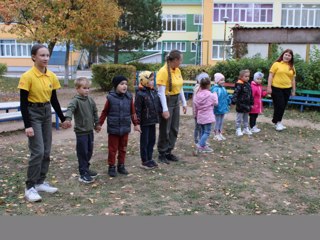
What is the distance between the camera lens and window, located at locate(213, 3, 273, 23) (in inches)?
1436

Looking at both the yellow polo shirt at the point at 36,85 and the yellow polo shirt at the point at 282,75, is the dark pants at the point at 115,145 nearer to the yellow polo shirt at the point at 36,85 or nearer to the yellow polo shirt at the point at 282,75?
the yellow polo shirt at the point at 36,85

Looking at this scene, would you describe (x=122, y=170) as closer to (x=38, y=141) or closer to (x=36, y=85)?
(x=38, y=141)

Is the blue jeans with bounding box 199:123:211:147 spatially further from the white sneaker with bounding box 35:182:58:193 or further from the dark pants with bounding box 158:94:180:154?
the white sneaker with bounding box 35:182:58:193

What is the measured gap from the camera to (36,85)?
4.78 meters

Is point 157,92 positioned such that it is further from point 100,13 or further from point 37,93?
point 100,13

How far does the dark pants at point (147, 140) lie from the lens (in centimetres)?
624

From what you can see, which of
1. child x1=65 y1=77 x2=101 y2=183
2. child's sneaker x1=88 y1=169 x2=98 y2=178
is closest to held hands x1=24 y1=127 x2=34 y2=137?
child x1=65 y1=77 x2=101 y2=183

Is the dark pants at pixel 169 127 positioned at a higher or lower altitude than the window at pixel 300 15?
lower

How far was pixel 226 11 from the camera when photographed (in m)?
36.8

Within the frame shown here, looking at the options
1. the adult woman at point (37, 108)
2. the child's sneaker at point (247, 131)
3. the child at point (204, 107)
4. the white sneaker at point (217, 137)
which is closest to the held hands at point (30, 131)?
the adult woman at point (37, 108)

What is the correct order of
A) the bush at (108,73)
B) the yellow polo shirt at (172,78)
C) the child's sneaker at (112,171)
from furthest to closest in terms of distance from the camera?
1. the bush at (108,73)
2. the yellow polo shirt at (172,78)
3. the child's sneaker at (112,171)

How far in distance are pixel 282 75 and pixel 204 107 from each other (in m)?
2.82

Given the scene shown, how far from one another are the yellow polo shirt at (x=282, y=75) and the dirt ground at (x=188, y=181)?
127 centimetres

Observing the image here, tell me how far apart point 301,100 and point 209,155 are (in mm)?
6491
